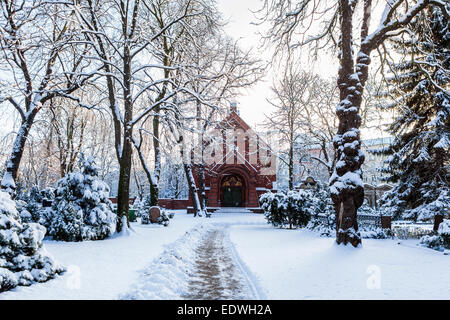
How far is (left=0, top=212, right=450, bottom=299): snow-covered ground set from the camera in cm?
490

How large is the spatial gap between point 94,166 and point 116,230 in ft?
9.06

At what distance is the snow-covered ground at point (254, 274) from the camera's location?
4898mm

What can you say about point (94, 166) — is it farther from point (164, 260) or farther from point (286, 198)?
point (286, 198)

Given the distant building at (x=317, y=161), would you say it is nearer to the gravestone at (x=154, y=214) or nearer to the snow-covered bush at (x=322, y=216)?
the snow-covered bush at (x=322, y=216)

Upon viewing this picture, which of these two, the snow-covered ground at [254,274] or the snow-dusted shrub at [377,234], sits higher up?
the snow-covered ground at [254,274]

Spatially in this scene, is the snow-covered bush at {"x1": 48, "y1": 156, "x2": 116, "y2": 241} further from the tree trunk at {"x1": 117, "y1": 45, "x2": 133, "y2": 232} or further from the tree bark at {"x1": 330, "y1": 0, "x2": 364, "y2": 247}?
the tree bark at {"x1": 330, "y1": 0, "x2": 364, "y2": 247}

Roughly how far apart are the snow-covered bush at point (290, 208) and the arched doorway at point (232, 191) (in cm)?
1860

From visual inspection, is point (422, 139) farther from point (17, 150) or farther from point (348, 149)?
point (17, 150)

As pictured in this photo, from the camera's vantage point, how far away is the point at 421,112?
44.8 ft

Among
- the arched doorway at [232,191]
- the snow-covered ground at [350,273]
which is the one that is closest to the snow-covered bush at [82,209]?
the snow-covered ground at [350,273]

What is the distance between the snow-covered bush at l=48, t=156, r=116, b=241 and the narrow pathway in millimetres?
4045

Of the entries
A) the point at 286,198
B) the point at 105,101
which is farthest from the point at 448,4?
the point at 105,101

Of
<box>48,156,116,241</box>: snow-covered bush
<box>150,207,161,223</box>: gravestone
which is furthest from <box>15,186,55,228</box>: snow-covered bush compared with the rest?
<box>150,207,161,223</box>: gravestone
